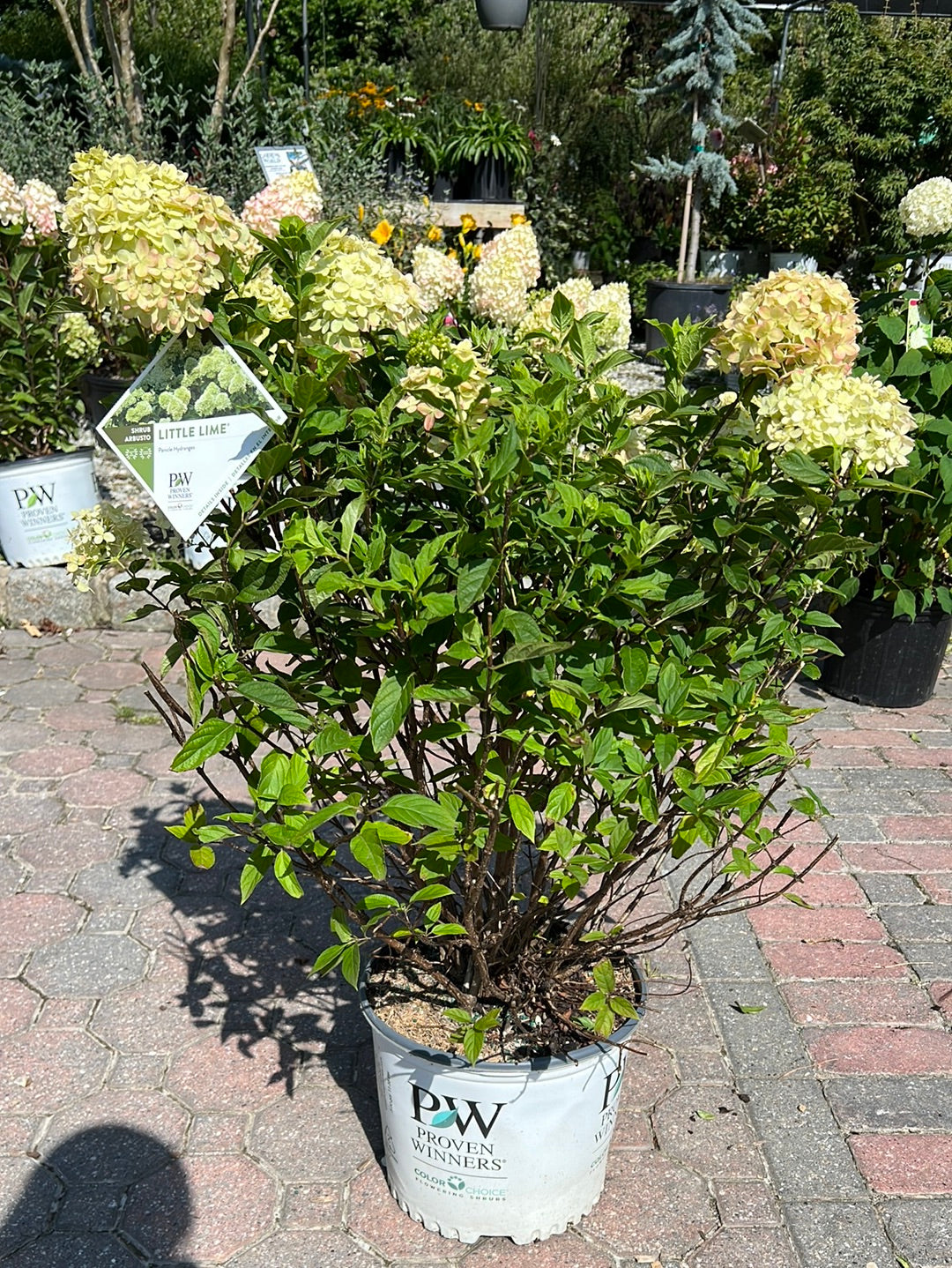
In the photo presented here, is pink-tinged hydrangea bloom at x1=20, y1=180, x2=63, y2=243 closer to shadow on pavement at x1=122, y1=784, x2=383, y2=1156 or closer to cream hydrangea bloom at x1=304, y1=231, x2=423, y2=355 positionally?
shadow on pavement at x1=122, y1=784, x2=383, y2=1156

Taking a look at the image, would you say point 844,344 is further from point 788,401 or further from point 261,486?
point 261,486

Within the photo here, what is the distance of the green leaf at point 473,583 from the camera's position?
1482 mm

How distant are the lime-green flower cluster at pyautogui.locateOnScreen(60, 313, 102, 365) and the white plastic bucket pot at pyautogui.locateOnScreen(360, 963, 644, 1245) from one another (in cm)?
349

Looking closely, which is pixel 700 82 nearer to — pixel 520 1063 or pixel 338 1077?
pixel 338 1077

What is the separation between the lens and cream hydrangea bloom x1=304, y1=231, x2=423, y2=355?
5.32 ft

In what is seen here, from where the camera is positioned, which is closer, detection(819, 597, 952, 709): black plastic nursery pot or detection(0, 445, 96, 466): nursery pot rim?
detection(819, 597, 952, 709): black plastic nursery pot

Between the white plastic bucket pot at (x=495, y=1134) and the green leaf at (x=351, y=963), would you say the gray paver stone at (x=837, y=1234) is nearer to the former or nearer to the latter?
the white plastic bucket pot at (x=495, y=1134)

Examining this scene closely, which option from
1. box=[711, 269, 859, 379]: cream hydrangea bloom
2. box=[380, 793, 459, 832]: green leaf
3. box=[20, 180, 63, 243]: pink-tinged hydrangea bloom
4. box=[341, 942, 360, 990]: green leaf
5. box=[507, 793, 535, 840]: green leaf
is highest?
box=[711, 269, 859, 379]: cream hydrangea bloom

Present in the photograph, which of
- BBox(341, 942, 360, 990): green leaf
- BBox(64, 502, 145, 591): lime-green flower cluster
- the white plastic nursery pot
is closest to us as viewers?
BBox(341, 942, 360, 990): green leaf

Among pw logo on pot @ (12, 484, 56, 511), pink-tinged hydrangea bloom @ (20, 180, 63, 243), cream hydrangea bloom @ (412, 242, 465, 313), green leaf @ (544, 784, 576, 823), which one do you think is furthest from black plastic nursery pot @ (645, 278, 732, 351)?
green leaf @ (544, 784, 576, 823)

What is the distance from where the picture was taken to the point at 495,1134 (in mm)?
1938

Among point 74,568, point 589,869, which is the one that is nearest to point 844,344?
point 589,869

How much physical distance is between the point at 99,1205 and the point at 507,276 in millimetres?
1956

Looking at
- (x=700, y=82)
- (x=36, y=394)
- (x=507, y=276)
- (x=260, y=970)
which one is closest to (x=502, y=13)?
(x=700, y=82)
